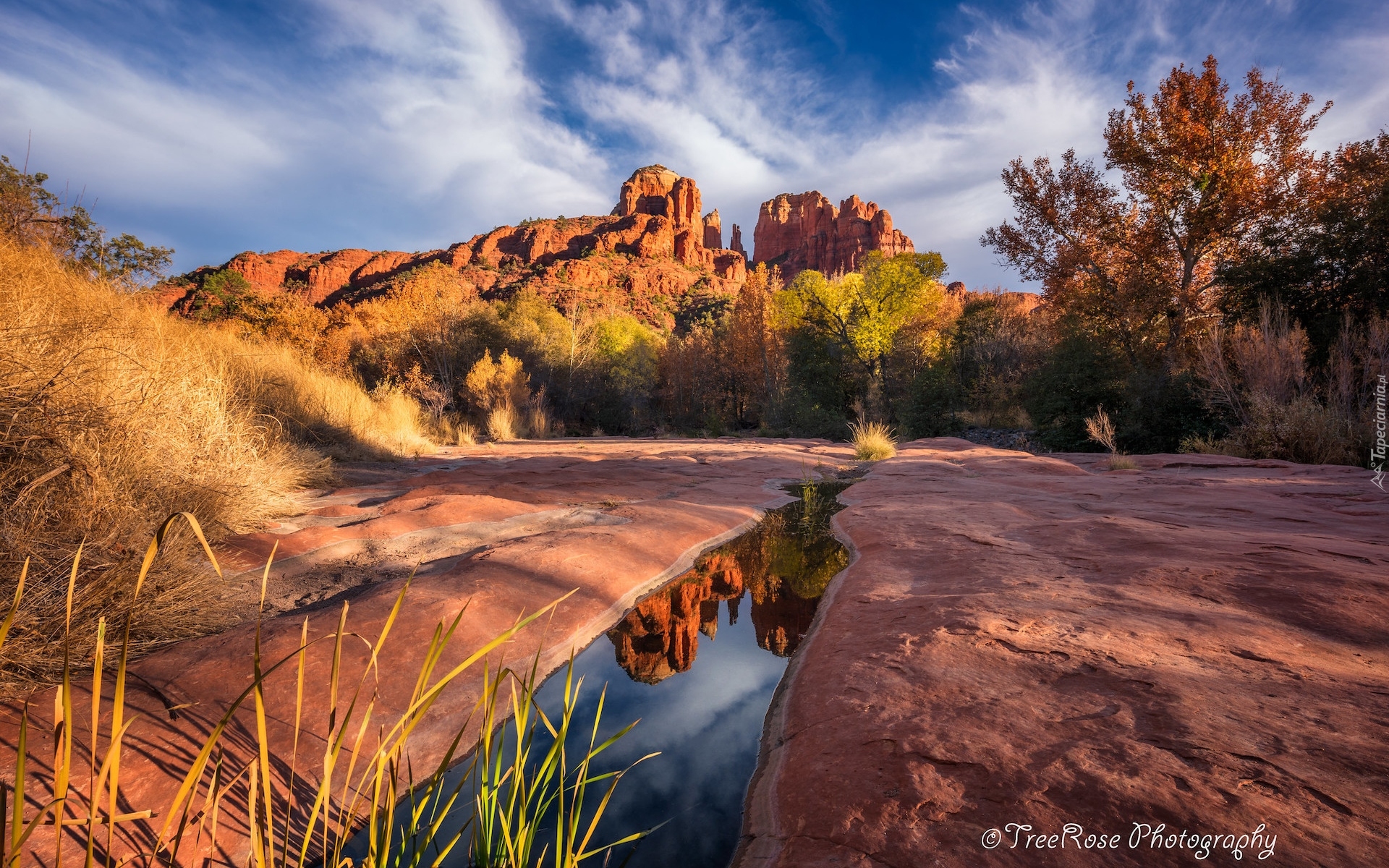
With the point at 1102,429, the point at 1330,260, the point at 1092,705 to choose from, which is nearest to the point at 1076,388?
the point at 1102,429

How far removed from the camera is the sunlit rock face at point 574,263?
70812 millimetres

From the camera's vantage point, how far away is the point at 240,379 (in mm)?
6805

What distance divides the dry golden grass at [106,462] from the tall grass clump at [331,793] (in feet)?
0.63

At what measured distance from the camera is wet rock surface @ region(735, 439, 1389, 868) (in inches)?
47.8

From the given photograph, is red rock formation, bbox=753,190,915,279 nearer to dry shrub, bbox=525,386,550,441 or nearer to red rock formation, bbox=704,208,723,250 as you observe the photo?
red rock formation, bbox=704,208,723,250

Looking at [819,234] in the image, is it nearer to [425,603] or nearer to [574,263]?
[574,263]

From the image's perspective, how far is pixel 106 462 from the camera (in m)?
2.92

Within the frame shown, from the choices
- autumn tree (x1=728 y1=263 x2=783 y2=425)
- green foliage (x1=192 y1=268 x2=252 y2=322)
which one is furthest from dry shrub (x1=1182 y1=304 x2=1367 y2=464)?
green foliage (x1=192 y1=268 x2=252 y2=322)

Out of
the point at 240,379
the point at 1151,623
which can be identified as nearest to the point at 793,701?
the point at 1151,623

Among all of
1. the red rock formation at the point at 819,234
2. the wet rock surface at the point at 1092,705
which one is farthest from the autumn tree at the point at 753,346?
the red rock formation at the point at 819,234

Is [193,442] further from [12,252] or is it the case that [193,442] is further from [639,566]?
[639,566]

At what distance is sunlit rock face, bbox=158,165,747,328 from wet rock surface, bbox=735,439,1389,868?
63244 millimetres

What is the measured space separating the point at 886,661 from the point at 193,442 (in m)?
4.52

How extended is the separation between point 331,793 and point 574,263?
76.4m
